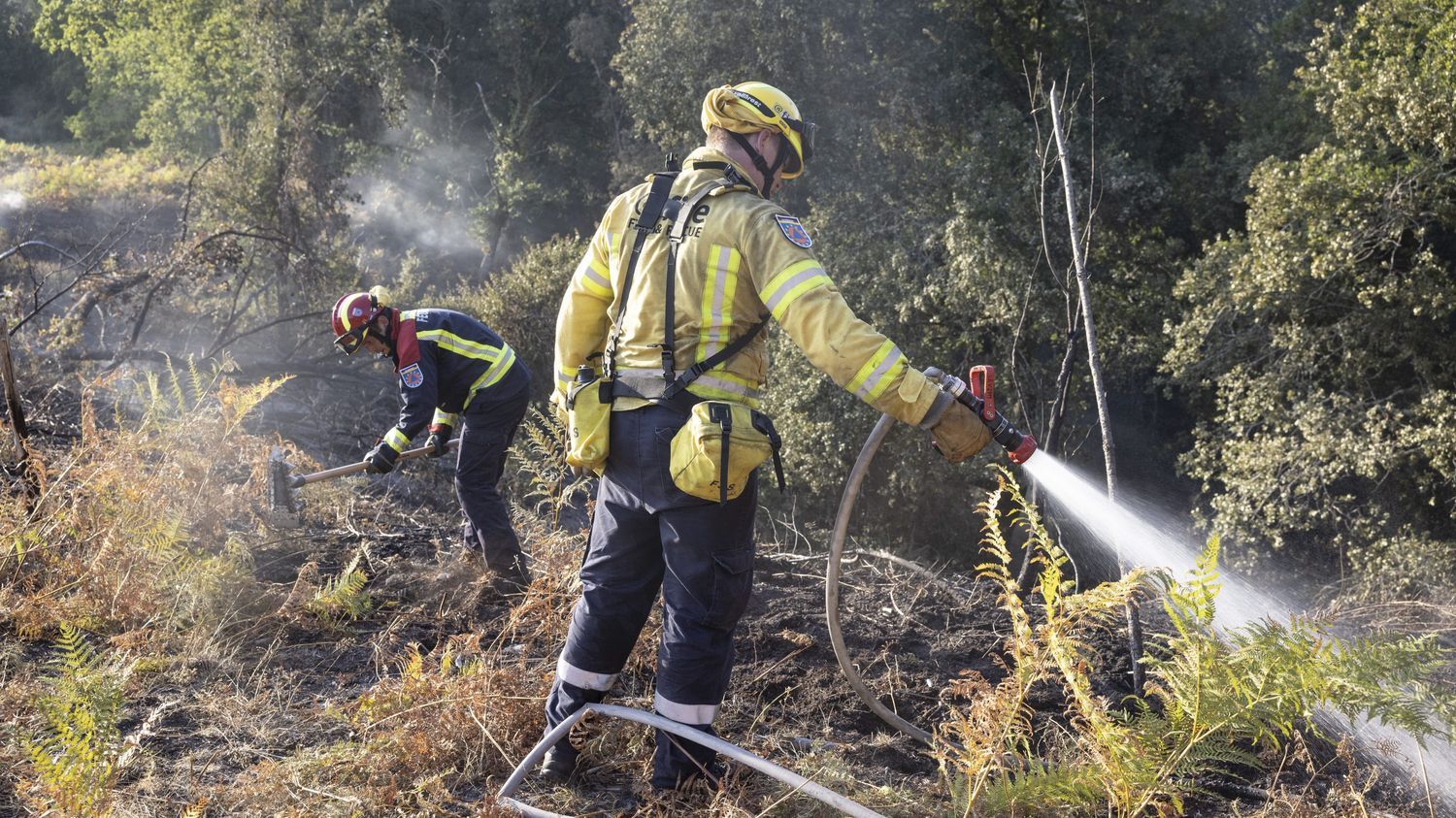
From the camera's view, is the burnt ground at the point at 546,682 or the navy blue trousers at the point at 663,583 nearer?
the navy blue trousers at the point at 663,583

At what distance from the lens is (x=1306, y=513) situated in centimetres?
1111

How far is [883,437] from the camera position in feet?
11.3

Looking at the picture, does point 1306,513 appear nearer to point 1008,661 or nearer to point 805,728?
point 1008,661

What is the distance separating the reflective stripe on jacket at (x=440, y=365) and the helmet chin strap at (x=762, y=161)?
8.72ft

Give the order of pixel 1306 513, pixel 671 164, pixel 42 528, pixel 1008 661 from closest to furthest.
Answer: pixel 671 164 < pixel 1008 661 < pixel 42 528 < pixel 1306 513

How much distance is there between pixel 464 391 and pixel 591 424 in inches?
107

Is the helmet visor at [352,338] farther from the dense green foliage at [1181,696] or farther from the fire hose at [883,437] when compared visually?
the dense green foliage at [1181,696]

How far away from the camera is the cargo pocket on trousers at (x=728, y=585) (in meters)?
3.07

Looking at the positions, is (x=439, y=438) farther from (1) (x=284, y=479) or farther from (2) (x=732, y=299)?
(2) (x=732, y=299)

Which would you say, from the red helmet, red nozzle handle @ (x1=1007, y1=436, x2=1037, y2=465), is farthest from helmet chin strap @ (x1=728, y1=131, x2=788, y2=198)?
the red helmet

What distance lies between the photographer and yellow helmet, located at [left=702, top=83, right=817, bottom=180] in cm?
321

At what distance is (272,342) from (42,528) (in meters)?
11.0

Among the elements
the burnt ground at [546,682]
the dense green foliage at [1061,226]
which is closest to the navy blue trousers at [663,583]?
the burnt ground at [546,682]

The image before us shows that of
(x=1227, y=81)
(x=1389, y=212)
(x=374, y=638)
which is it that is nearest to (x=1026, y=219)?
(x=1389, y=212)
